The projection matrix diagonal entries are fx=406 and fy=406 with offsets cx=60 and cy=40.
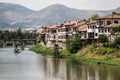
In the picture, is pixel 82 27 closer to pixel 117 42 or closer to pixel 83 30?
pixel 83 30

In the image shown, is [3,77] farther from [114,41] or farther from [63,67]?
[114,41]

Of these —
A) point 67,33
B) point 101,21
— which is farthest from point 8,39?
point 101,21

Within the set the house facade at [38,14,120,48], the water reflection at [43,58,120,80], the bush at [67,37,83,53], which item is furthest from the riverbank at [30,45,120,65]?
the house facade at [38,14,120,48]

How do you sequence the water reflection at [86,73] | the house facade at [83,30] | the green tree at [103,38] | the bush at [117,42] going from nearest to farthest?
the water reflection at [86,73], the bush at [117,42], the green tree at [103,38], the house facade at [83,30]

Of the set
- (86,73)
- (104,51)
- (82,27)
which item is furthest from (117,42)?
(82,27)

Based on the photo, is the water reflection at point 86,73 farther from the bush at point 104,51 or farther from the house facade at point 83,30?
the house facade at point 83,30

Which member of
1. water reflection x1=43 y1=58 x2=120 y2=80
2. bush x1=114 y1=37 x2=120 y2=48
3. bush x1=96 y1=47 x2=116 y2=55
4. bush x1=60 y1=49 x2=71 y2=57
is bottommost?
water reflection x1=43 y1=58 x2=120 y2=80

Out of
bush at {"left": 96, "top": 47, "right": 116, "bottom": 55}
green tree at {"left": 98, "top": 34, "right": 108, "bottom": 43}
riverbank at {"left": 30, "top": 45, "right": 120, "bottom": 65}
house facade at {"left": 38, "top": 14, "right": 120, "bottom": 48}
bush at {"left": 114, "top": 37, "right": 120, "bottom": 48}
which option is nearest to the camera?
riverbank at {"left": 30, "top": 45, "right": 120, "bottom": 65}

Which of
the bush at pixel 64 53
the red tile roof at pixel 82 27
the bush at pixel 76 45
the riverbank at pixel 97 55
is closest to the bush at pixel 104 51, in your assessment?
the riverbank at pixel 97 55

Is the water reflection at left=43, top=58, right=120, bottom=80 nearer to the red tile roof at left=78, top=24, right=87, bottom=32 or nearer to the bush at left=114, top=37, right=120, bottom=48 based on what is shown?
the bush at left=114, top=37, right=120, bottom=48

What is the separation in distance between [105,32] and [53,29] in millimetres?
37140

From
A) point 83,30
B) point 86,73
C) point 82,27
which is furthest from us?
point 82,27

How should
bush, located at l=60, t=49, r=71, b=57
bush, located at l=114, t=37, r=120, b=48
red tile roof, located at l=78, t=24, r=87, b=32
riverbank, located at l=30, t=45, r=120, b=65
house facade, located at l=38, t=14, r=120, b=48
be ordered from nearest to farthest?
riverbank, located at l=30, t=45, r=120, b=65, bush, located at l=114, t=37, r=120, b=48, house facade, located at l=38, t=14, r=120, b=48, bush, located at l=60, t=49, r=71, b=57, red tile roof, located at l=78, t=24, r=87, b=32

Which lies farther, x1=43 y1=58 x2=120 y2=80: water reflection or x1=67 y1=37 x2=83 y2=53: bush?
x1=67 y1=37 x2=83 y2=53: bush
